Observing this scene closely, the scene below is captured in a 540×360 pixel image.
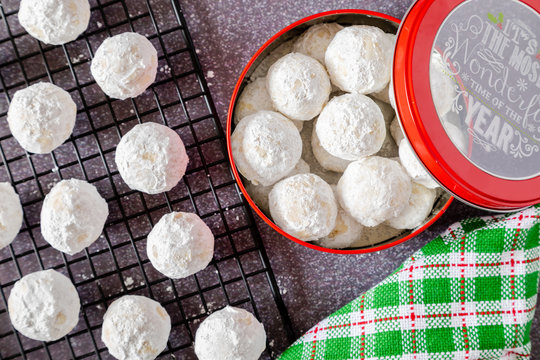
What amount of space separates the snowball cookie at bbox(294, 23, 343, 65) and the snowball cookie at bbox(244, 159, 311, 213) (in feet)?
0.67

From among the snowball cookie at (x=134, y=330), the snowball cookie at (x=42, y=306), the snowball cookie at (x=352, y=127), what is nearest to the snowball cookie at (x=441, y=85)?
the snowball cookie at (x=352, y=127)

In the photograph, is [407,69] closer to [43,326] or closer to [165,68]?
[165,68]

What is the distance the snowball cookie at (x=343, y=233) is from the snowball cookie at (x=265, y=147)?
14 centimetres

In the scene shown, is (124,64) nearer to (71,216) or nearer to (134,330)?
(71,216)

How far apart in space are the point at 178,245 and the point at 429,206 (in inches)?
18.6

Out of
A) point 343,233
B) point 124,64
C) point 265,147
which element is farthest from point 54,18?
point 343,233

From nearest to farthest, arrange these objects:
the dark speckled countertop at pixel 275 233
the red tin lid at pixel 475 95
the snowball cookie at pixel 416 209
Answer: the red tin lid at pixel 475 95 → the snowball cookie at pixel 416 209 → the dark speckled countertop at pixel 275 233

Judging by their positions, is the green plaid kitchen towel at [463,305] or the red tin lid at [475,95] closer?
the red tin lid at [475,95]

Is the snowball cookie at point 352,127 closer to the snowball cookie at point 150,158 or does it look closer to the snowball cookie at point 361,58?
the snowball cookie at point 361,58

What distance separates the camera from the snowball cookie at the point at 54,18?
0.98m

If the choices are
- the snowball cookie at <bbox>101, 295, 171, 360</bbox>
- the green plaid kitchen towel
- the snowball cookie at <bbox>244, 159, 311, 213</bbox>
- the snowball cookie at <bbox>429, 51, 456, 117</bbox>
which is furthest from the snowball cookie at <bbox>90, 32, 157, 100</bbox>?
the green plaid kitchen towel

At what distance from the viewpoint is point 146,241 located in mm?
1121

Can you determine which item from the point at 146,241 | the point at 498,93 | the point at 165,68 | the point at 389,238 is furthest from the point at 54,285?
the point at 498,93

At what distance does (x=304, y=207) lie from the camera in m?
0.99
